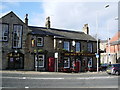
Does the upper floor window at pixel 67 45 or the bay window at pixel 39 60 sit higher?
the upper floor window at pixel 67 45

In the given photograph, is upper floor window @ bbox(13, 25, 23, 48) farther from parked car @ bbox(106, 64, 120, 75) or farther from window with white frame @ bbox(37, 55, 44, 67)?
parked car @ bbox(106, 64, 120, 75)

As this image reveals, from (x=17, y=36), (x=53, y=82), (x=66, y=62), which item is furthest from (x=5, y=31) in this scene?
(x=53, y=82)

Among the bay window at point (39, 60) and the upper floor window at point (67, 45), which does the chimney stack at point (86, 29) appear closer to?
the upper floor window at point (67, 45)

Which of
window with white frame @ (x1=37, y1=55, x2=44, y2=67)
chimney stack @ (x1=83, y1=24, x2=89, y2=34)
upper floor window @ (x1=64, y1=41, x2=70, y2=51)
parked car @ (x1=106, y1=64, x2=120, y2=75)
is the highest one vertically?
chimney stack @ (x1=83, y1=24, x2=89, y2=34)

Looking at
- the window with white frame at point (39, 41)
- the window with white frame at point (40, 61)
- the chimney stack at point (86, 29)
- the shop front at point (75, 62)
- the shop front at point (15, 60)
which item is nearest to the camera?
the shop front at point (15, 60)

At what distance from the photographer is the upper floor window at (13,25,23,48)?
29781 millimetres

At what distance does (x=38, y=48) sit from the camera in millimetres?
31516

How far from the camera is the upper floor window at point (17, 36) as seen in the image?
29781 millimetres

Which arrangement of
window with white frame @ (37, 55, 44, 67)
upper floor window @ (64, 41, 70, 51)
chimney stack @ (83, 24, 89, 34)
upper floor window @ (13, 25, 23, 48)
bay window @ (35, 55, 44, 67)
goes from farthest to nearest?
chimney stack @ (83, 24, 89, 34)
upper floor window @ (64, 41, 70, 51)
window with white frame @ (37, 55, 44, 67)
bay window @ (35, 55, 44, 67)
upper floor window @ (13, 25, 23, 48)

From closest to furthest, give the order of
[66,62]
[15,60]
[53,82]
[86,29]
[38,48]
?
[53,82]
[15,60]
[38,48]
[66,62]
[86,29]

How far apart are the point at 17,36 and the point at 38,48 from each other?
374 centimetres

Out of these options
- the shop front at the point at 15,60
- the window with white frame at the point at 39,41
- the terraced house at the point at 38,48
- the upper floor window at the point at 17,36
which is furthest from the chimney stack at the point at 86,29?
the shop front at the point at 15,60

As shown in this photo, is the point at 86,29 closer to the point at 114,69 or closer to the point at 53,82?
the point at 114,69

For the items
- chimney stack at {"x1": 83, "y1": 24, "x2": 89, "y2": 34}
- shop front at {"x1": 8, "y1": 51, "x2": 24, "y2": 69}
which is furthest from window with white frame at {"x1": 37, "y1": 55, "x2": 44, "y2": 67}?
chimney stack at {"x1": 83, "y1": 24, "x2": 89, "y2": 34}
